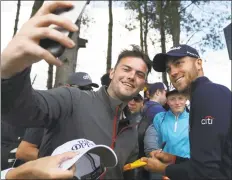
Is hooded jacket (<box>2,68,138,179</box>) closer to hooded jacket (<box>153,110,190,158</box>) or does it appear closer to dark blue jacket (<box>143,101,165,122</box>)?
hooded jacket (<box>153,110,190,158</box>)

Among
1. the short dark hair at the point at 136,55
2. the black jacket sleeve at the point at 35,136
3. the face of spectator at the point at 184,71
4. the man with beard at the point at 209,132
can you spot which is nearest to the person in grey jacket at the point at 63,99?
the short dark hair at the point at 136,55

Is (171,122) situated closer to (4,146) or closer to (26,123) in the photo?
(4,146)

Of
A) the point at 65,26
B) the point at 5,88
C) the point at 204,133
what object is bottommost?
the point at 204,133

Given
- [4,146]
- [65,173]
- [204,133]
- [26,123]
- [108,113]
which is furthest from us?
[4,146]

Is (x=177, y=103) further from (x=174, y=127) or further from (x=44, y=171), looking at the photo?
(x=44, y=171)

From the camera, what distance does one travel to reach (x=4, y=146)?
144 inches

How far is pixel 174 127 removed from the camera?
12.6 ft

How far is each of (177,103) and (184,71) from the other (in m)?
1.55

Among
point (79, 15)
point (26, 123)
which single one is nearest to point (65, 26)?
point (79, 15)

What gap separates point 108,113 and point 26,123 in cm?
83

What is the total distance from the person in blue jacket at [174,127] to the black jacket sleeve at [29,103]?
1.83 metres

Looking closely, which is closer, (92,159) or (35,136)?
(92,159)

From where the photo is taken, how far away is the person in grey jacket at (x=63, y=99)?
0.79m

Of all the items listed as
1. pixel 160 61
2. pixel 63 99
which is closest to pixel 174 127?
pixel 160 61
